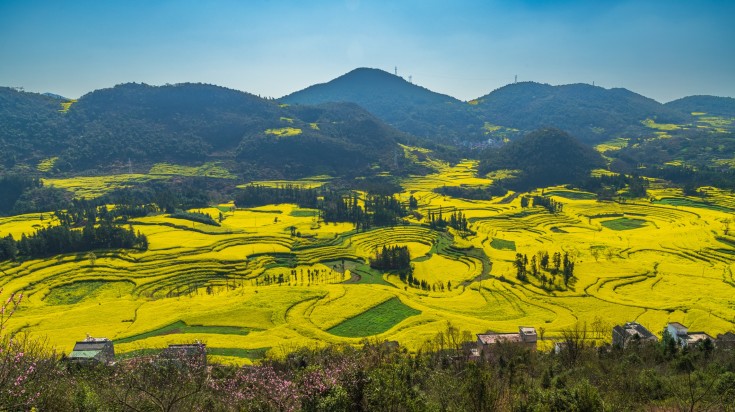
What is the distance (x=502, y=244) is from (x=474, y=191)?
51.0 m

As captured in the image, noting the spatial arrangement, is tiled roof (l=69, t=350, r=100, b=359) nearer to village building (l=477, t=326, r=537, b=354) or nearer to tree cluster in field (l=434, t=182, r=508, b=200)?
village building (l=477, t=326, r=537, b=354)

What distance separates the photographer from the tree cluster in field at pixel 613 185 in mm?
115438

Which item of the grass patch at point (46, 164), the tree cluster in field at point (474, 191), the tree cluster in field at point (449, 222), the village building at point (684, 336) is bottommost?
the village building at point (684, 336)

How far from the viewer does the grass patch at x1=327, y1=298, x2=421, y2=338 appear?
1726 inches

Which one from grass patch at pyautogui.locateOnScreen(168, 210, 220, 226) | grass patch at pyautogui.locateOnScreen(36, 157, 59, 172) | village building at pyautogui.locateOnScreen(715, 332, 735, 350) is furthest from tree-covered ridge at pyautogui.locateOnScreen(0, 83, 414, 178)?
village building at pyautogui.locateOnScreen(715, 332, 735, 350)

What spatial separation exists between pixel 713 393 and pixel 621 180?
118 metres

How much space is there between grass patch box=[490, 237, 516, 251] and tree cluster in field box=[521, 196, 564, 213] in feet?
99.1

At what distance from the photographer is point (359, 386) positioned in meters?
20.4

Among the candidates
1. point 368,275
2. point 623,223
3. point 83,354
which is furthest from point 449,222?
point 83,354

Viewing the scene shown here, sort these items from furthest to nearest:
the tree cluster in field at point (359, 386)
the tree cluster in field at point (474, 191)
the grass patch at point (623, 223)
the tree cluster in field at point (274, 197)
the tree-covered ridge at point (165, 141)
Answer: the tree-covered ridge at point (165, 141)
the tree cluster in field at point (474, 191)
the tree cluster in field at point (274, 197)
the grass patch at point (623, 223)
the tree cluster in field at point (359, 386)

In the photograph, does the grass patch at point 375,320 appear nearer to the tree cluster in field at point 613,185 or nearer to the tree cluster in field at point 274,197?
the tree cluster in field at point 274,197

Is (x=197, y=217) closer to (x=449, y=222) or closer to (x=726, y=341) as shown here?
(x=449, y=222)

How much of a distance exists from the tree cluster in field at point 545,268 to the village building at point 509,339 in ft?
56.9

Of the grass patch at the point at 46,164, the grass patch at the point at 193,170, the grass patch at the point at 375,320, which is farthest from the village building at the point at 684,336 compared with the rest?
the grass patch at the point at 46,164
